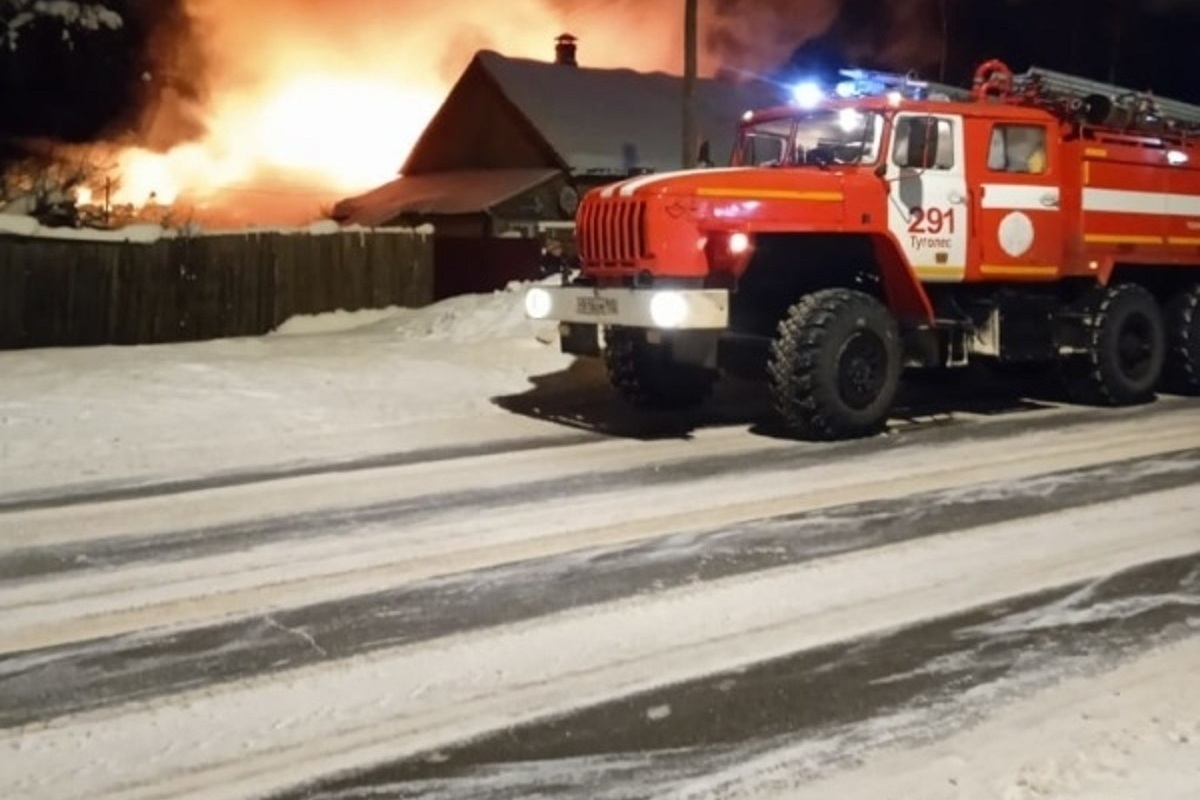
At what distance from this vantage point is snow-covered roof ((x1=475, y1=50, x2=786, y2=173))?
1251 inches

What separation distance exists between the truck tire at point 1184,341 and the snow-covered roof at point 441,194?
1852 centimetres

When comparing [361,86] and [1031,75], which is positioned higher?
[361,86]

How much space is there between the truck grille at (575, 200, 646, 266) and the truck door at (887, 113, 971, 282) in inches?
85.6

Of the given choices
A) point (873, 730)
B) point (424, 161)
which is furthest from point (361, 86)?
point (873, 730)

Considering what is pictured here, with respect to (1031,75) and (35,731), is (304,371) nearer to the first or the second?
(1031,75)

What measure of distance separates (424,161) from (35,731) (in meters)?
32.7

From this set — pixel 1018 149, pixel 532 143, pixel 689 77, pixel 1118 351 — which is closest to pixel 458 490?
pixel 1018 149

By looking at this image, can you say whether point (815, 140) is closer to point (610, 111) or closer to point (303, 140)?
point (610, 111)

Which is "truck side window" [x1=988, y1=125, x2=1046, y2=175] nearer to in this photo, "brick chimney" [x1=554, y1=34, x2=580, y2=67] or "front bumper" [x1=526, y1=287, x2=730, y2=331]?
"front bumper" [x1=526, y1=287, x2=730, y2=331]

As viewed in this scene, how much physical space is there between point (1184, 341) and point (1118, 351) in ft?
4.20

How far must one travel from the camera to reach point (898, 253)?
11.0 m

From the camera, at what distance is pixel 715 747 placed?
4402 mm

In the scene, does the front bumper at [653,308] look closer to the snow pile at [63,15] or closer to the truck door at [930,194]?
the truck door at [930,194]

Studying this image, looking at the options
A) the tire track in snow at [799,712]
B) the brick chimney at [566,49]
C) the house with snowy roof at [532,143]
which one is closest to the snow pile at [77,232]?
the house with snowy roof at [532,143]
